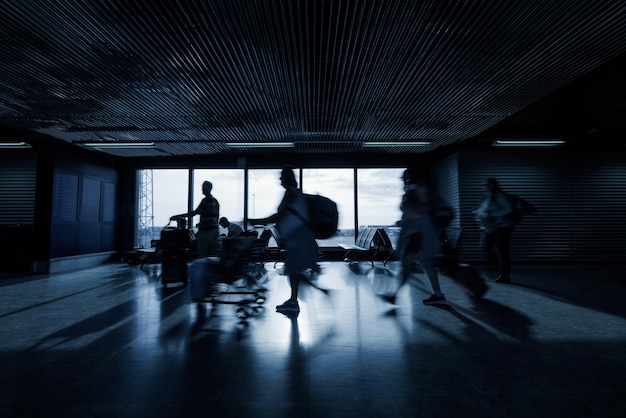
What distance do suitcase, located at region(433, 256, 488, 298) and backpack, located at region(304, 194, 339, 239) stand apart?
1.66m

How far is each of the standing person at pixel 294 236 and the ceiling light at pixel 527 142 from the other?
663 centimetres

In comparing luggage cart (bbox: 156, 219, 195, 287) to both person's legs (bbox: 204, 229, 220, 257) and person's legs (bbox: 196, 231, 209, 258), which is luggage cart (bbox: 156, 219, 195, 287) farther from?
person's legs (bbox: 204, 229, 220, 257)

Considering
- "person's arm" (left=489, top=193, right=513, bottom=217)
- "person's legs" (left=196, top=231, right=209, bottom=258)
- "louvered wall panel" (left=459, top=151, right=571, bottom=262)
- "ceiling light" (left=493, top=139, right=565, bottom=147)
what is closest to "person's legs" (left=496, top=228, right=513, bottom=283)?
"person's arm" (left=489, top=193, right=513, bottom=217)

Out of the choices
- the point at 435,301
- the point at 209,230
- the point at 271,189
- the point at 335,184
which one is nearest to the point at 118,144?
the point at 271,189

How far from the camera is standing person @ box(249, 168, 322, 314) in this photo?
3605mm

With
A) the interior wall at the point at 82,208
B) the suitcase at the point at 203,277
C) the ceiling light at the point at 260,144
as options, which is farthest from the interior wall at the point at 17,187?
the suitcase at the point at 203,277

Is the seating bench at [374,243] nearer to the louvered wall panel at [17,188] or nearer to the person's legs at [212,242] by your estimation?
the person's legs at [212,242]

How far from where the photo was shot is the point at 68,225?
8.27 m

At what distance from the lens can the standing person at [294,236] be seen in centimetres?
361

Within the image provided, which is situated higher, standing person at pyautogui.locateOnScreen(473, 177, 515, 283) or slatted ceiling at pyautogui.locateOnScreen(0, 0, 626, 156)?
slatted ceiling at pyautogui.locateOnScreen(0, 0, 626, 156)

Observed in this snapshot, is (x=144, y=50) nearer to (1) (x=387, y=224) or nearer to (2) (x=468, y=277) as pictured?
(2) (x=468, y=277)

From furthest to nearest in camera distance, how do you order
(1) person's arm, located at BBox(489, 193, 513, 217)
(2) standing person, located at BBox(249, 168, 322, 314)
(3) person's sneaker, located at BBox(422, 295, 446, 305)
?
(1) person's arm, located at BBox(489, 193, 513, 217), (3) person's sneaker, located at BBox(422, 295, 446, 305), (2) standing person, located at BBox(249, 168, 322, 314)

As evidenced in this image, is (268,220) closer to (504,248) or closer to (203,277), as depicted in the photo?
(203,277)

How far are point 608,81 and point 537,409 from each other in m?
6.17
